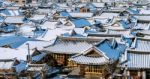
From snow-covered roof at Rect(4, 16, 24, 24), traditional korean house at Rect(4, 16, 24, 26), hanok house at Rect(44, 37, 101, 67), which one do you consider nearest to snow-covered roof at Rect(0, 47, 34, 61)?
hanok house at Rect(44, 37, 101, 67)

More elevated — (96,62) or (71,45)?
(71,45)

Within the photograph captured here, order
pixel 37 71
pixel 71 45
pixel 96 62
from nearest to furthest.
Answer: pixel 37 71, pixel 96 62, pixel 71 45

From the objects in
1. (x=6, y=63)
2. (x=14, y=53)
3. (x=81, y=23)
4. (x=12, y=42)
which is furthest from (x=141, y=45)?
(x=81, y=23)

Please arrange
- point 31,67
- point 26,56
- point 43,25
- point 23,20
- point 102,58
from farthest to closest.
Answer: point 23,20, point 43,25, point 26,56, point 102,58, point 31,67

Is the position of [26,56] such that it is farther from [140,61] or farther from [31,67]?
[140,61]

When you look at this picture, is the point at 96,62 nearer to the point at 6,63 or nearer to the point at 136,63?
the point at 136,63

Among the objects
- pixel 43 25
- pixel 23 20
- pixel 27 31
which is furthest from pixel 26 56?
pixel 23 20

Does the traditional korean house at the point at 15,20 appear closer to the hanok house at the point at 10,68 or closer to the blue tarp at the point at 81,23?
the blue tarp at the point at 81,23
